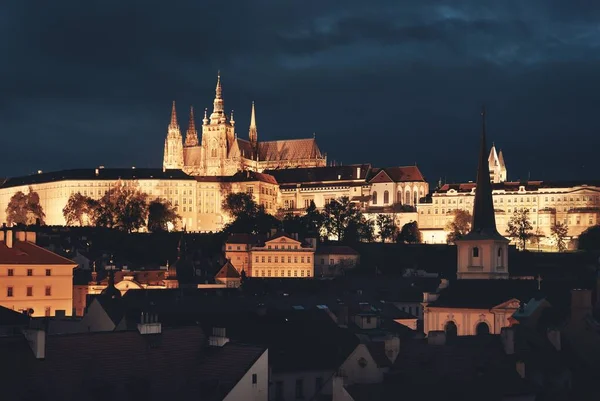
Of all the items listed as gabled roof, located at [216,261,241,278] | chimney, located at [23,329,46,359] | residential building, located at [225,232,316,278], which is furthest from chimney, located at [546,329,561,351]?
residential building, located at [225,232,316,278]

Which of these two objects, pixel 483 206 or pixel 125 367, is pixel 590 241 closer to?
pixel 483 206

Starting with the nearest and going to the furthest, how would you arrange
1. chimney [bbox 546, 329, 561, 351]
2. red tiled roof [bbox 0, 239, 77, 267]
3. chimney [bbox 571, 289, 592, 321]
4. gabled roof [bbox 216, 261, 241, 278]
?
1. chimney [bbox 546, 329, 561, 351]
2. chimney [bbox 571, 289, 592, 321]
3. red tiled roof [bbox 0, 239, 77, 267]
4. gabled roof [bbox 216, 261, 241, 278]

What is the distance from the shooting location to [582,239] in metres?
198

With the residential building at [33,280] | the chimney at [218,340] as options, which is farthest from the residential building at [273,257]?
the chimney at [218,340]

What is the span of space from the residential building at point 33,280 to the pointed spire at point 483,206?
1129 inches

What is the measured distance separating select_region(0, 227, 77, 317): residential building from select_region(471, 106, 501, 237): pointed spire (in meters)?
28.7

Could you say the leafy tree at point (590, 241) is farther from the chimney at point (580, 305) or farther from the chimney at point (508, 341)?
the chimney at point (508, 341)

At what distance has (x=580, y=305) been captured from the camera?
174ft

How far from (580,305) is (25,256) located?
3419 cm

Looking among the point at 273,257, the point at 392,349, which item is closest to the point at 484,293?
the point at 392,349

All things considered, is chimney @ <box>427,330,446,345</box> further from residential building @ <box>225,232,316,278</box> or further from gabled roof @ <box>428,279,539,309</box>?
residential building @ <box>225,232,316,278</box>

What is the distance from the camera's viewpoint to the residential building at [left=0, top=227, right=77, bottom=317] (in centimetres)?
7362

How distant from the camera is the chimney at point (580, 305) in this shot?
5306 centimetres

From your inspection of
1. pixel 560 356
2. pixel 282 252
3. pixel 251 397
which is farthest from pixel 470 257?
pixel 282 252
